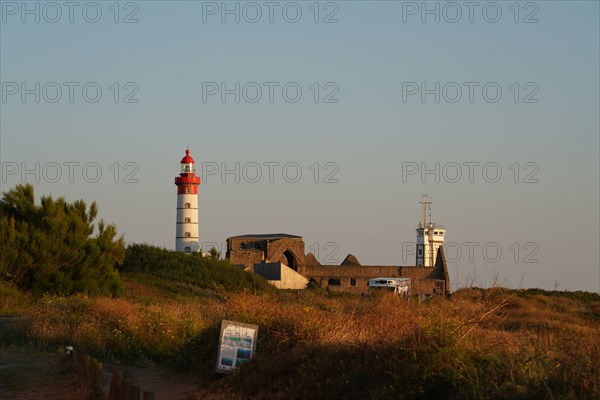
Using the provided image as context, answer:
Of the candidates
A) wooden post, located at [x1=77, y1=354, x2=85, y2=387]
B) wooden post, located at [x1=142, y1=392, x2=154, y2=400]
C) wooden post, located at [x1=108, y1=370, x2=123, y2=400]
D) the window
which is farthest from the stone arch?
wooden post, located at [x1=142, y1=392, x2=154, y2=400]

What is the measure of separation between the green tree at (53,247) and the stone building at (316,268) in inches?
1336

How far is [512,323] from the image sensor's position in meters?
29.6

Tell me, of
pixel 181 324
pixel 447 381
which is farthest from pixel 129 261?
pixel 447 381

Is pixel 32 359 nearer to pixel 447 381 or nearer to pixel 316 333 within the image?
pixel 316 333

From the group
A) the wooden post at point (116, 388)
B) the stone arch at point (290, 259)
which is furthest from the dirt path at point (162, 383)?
the stone arch at point (290, 259)

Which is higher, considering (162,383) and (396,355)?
(396,355)

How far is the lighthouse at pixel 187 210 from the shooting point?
81.6m

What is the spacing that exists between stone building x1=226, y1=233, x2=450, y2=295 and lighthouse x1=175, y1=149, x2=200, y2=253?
378 centimetres

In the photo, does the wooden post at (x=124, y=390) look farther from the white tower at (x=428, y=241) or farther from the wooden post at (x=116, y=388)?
the white tower at (x=428, y=241)

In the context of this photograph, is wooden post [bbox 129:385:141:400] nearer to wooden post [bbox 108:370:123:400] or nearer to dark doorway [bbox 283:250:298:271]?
wooden post [bbox 108:370:123:400]

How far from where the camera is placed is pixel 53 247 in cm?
4216

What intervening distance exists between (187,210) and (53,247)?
39948 millimetres

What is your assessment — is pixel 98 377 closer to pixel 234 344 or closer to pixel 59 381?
pixel 234 344

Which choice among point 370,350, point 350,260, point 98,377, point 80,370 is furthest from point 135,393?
point 350,260
